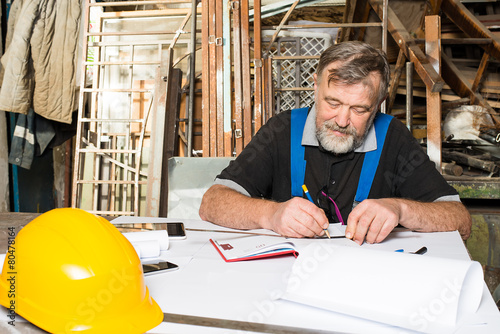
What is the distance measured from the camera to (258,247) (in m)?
1.21

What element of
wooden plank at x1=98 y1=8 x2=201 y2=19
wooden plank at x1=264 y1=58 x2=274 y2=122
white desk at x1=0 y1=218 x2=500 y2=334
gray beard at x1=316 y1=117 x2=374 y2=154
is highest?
wooden plank at x1=98 y1=8 x2=201 y2=19

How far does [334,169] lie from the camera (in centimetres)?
203

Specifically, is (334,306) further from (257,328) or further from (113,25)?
(113,25)

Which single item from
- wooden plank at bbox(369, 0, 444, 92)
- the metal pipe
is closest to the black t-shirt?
wooden plank at bbox(369, 0, 444, 92)

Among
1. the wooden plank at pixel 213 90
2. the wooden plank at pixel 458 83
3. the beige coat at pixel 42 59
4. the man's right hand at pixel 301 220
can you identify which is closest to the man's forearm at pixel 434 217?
the man's right hand at pixel 301 220

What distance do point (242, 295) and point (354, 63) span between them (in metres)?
1.27

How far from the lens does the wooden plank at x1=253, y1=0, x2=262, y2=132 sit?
12.9ft

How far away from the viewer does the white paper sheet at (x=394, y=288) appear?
782 mm

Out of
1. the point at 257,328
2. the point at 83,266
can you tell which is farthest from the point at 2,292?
the point at 257,328

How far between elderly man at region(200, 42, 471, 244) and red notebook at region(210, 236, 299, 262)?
0.29 metres

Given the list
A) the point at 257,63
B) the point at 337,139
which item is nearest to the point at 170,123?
the point at 257,63

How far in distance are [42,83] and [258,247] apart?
3455 mm

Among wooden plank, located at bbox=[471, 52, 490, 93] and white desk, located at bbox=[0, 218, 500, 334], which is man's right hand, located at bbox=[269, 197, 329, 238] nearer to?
white desk, located at bbox=[0, 218, 500, 334]

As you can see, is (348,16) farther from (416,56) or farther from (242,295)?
(242,295)
